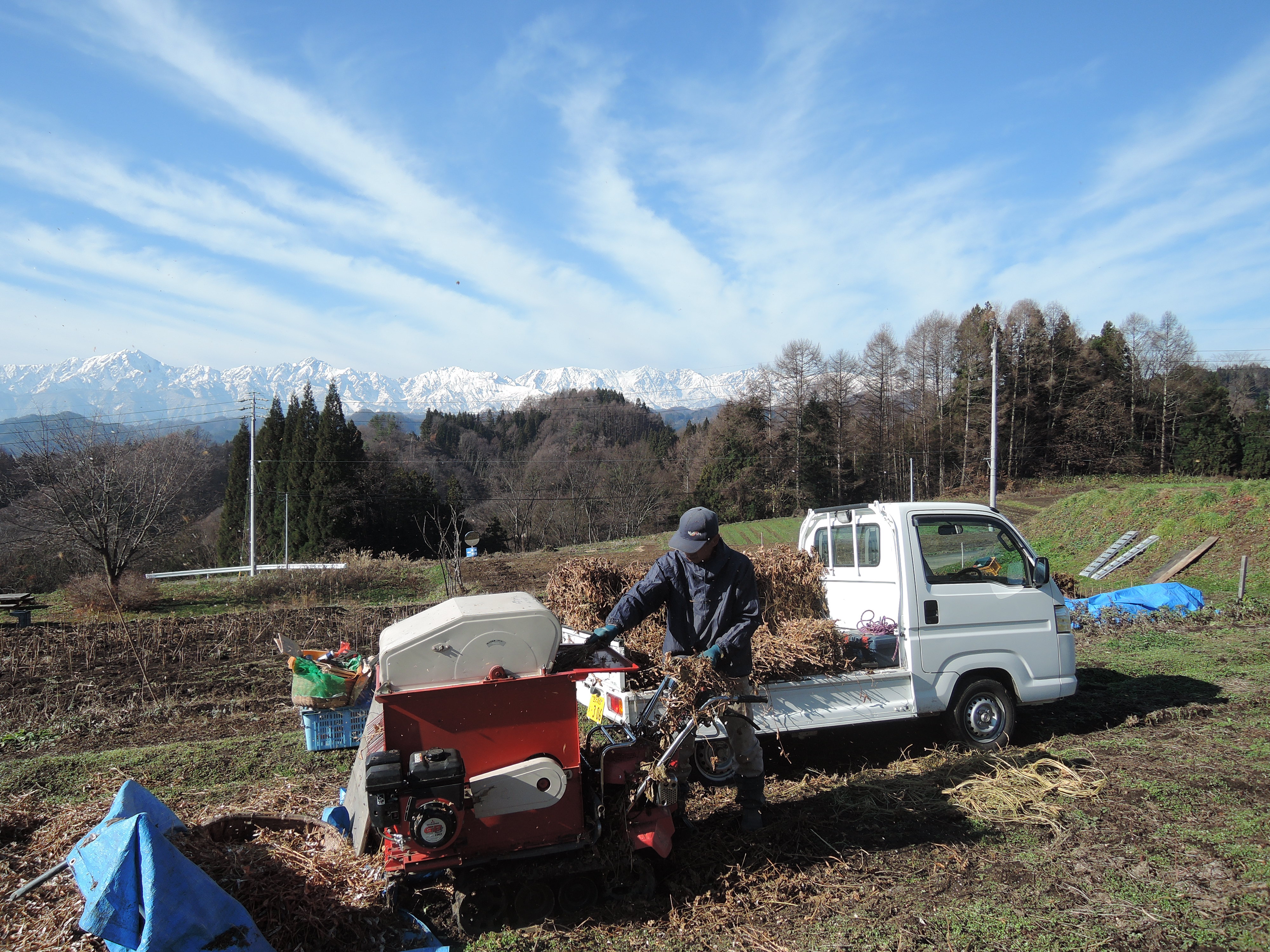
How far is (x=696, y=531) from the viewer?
4453 millimetres

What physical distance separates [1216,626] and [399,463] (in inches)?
2042

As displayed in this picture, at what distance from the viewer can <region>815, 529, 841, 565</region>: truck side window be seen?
7039 millimetres

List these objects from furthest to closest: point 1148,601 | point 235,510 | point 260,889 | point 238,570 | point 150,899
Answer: point 235,510 < point 238,570 < point 1148,601 < point 260,889 < point 150,899

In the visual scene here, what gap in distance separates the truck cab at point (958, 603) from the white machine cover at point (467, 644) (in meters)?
3.48

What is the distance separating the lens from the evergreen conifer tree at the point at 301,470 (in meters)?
47.3

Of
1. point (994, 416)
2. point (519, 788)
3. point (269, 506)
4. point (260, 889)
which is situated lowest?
point (260, 889)

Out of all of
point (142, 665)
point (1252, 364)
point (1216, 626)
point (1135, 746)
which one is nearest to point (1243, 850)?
point (1135, 746)

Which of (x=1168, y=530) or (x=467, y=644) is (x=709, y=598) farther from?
(x=1168, y=530)

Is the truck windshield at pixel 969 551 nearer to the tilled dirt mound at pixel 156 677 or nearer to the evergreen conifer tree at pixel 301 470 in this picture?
the tilled dirt mound at pixel 156 677

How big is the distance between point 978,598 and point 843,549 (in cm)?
122

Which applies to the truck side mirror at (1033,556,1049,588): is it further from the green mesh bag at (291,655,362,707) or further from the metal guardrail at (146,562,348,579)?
the metal guardrail at (146,562,348,579)

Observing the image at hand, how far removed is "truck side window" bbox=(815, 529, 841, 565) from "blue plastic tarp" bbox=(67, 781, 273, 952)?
17.8 feet

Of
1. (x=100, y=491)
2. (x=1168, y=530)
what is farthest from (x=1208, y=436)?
(x=100, y=491)

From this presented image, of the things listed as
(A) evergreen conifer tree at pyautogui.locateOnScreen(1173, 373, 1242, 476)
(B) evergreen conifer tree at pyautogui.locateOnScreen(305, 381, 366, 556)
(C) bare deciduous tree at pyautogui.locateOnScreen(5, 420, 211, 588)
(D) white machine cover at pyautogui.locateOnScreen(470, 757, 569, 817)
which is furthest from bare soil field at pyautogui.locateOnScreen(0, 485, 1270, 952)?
(A) evergreen conifer tree at pyautogui.locateOnScreen(1173, 373, 1242, 476)
